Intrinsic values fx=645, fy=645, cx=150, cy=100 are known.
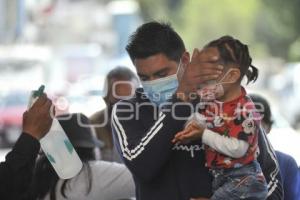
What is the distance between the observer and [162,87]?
2.09 metres

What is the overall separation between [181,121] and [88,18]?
1220 inches

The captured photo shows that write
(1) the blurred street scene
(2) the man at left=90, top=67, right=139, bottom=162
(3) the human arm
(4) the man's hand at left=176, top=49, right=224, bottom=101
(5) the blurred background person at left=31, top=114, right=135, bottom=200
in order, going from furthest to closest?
(1) the blurred street scene, (2) the man at left=90, top=67, right=139, bottom=162, (5) the blurred background person at left=31, top=114, right=135, bottom=200, (3) the human arm, (4) the man's hand at left=176, top=49, right=224, bottom=101

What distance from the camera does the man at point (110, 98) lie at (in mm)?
3309

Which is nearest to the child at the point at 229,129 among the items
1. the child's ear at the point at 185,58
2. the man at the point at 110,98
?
the child's ear at the point at 185,58

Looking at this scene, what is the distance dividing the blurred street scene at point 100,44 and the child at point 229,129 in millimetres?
1743

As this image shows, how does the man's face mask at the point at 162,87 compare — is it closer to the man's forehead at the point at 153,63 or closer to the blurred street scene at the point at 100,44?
the man's forehead at the point at 153,63

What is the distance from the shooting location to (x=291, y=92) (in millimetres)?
11656

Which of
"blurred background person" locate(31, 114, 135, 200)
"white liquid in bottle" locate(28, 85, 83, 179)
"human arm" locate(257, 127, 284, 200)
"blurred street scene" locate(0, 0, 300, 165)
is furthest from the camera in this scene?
"blurred street scene" locate(0, 0, 300, 165)

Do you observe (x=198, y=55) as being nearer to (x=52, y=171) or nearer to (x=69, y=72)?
(x=52, y=171)

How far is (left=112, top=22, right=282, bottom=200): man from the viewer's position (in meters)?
1.95

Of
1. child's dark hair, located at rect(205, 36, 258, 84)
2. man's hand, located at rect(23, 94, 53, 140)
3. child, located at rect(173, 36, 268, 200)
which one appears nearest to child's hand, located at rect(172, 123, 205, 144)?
child, located at rect(173, 36, 268, 200)

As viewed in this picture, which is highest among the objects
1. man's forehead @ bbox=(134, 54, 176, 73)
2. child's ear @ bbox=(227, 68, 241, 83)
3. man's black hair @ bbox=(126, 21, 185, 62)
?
man's black hair @ bbox=(126, 21, 185, 62)

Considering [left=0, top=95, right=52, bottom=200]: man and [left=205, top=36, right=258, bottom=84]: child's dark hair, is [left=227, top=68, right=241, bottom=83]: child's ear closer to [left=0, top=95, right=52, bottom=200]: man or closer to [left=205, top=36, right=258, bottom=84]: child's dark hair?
[left=205, top=36, right=258, bottom=84]: child's dark hair

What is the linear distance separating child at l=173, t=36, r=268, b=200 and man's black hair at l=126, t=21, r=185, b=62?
0.18 meters
